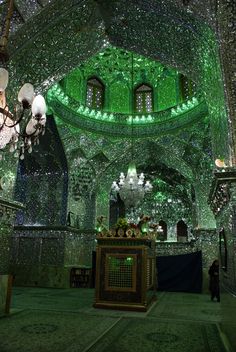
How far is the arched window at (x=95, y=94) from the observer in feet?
38.0

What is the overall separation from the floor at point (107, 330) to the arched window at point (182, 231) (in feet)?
24.7

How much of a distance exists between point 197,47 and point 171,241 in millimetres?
9789

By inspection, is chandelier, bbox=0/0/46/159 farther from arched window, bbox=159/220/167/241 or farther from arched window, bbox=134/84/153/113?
arched window, bbox=159/220/167/241

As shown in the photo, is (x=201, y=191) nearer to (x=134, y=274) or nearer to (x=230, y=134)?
(x=134, y=274)

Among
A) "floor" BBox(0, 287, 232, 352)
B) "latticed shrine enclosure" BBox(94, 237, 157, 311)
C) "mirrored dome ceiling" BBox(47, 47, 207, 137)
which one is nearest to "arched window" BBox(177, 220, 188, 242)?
"mirrored dome ceiling" BBox(47, 47, 207, 137)

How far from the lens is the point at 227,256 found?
3758 millimetres

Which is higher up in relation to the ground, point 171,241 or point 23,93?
point 23,93

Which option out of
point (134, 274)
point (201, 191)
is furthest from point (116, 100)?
point (134, 274)

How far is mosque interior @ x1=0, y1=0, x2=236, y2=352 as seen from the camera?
398cm

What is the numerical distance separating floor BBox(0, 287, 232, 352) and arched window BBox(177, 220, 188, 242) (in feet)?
24.7

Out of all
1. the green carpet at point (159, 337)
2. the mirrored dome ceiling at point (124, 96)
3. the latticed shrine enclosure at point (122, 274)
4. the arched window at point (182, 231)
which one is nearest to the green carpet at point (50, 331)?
the green carpet at point (159, 337)

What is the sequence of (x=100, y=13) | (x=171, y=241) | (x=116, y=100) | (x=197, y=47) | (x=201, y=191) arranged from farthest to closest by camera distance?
1. (x=171, y=241)
2. (x=116, y=100)
3. (x=201, y=191)
4. (x=100, y=13)
5. (x=197, y=47)

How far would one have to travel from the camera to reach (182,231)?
13.9 meters

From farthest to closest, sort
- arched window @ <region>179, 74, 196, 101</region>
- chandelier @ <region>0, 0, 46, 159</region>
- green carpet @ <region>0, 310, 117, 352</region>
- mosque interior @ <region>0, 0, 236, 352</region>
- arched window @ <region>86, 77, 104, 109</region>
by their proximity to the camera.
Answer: arched window @ <region>86, 77, 104, 109</region> → arched window @ <region>179, 74, 196, 101</region> → mosque interior @ <region>0, 0, 236, 352</region> → chandelier @ <region>0, 0, 46, 159</region> → green carpet @ <region>0, 310, 117, 352</region>
